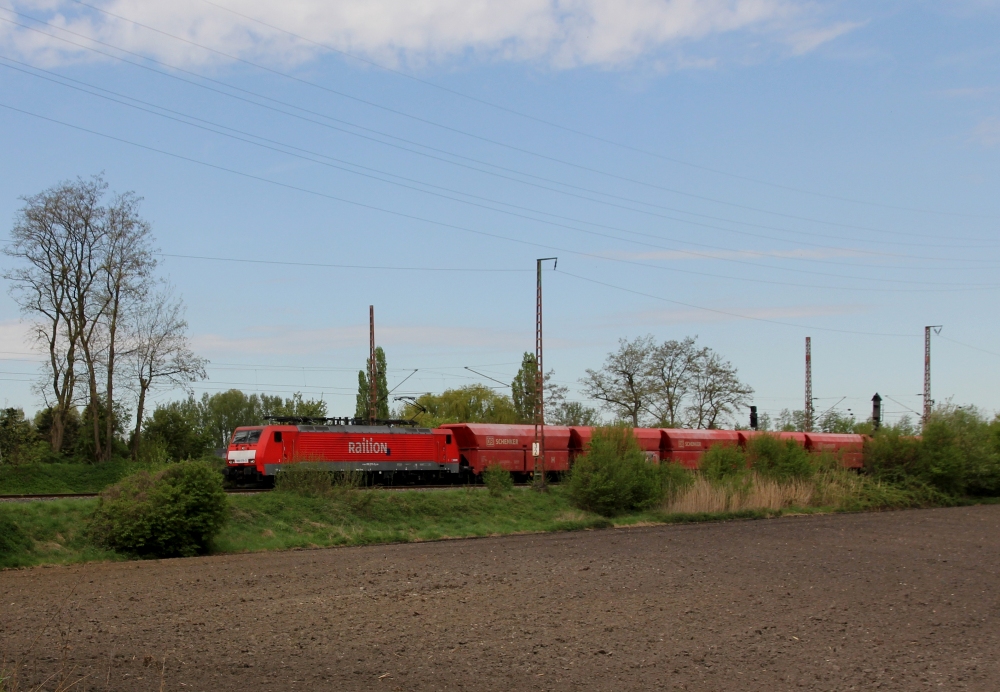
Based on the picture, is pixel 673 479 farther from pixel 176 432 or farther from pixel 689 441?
pixel 176 432

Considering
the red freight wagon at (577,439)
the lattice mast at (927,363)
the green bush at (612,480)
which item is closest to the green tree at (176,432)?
the red freight wagon at (577,439)

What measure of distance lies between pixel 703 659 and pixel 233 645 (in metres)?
4.98

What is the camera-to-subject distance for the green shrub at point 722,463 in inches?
1347

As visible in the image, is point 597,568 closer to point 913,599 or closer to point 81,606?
point 913,599

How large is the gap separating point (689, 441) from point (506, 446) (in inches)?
357

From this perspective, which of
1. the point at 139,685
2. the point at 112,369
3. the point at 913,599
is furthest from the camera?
the point at 112,369

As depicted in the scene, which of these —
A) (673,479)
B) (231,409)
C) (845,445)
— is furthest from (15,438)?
(231,409)

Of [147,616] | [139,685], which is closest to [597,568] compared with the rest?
[147,616]

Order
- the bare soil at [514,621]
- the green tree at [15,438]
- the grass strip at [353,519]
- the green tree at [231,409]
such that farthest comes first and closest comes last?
1. the green tree at [231,409]
2. the green tree at [15,438]
3. the grass strip at [353,519]
4. the bare soil at [514,621]

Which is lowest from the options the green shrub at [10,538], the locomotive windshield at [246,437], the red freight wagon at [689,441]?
the green shrub at [10,538]

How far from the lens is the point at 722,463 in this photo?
3491 centimetres

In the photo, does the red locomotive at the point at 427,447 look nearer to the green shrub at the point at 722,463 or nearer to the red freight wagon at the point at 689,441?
the red freight wagon at the point at 689,441

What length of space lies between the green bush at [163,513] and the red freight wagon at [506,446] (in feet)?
72.5

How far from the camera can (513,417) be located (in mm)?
79625
